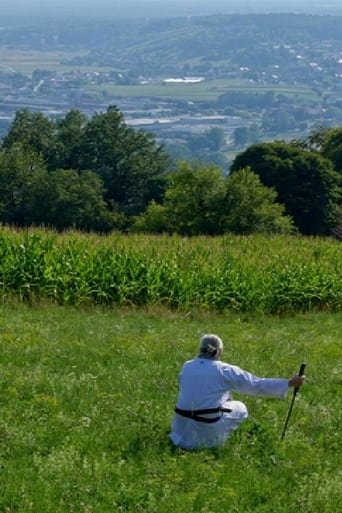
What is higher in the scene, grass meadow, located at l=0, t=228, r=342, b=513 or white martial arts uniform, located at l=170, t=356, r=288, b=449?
white martial arts uniform, located at l=170, t=356, r=288, b=449

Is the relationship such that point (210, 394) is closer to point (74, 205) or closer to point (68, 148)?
point (74, 205)

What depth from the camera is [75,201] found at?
2259 inches

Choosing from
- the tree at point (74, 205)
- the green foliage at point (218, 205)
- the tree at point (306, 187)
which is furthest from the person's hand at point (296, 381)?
the tree at point (74, 205)

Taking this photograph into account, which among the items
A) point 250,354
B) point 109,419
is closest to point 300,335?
point 250,354

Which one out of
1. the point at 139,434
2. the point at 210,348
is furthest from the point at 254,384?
the point at 139,434

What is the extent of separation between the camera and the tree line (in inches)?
1688

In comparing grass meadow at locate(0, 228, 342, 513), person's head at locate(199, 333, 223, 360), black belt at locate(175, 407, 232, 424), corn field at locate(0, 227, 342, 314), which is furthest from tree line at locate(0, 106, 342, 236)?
black belt at locate(175, 407, 232, 424)

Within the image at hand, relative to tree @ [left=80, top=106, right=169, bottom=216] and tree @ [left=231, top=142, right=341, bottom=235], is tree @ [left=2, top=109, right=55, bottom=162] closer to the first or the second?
tree @ [left=80, top=106, right=169, bottom=216]

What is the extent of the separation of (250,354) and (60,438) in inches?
204

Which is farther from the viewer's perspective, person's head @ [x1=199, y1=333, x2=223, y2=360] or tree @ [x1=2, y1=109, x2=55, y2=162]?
tree @ [x1=2, y1=109, x2=55, y2=162]

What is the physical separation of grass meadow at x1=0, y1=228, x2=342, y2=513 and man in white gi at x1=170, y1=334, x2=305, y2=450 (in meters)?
0.19

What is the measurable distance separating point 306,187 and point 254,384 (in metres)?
44.8

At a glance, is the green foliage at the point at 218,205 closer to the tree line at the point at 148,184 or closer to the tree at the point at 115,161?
the tree line at the point at 148,184

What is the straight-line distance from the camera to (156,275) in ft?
62.1
